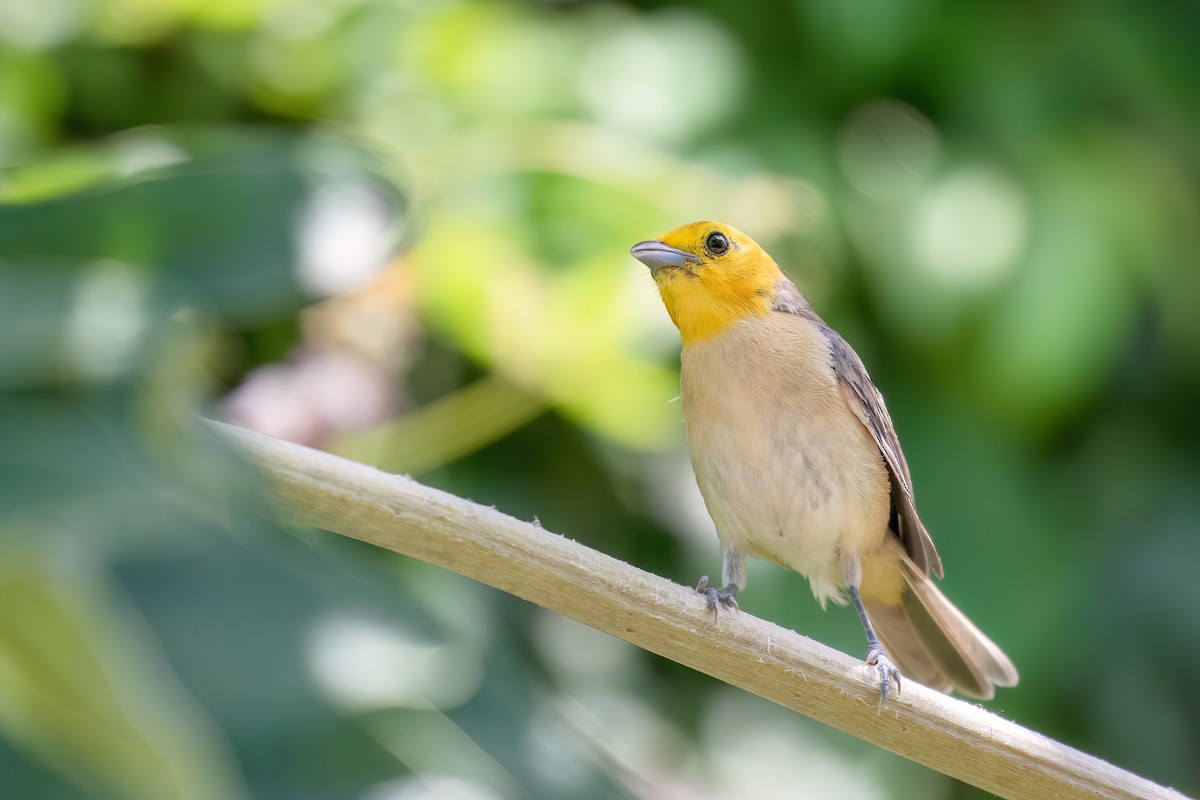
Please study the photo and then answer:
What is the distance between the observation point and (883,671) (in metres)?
→ 2.12

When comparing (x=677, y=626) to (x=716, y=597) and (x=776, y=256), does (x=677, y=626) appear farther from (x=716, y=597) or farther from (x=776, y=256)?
(x=776, y=256)

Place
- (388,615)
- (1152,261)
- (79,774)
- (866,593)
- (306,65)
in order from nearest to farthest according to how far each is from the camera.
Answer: (79,774)
(388,615)
(866,593)
(306,65)
(1152,261)

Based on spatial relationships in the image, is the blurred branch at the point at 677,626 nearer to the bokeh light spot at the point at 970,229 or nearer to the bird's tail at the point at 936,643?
the bird's tail at the point at 936,643

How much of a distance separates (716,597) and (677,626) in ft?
1.82

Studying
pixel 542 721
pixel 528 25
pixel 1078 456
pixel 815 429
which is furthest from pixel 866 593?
pixel 542 721

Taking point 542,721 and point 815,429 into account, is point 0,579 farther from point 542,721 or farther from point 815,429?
point 815,429

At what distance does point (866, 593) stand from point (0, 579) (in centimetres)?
296

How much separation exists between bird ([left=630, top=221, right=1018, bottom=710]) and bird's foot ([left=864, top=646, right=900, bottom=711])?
362 millimetres

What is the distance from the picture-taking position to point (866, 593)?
3221 mm

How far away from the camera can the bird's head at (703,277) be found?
9.73ft

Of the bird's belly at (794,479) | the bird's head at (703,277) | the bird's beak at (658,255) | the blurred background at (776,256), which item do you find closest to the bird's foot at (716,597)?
the bird's belly at (794,479)

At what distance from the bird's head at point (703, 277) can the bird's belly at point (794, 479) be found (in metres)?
0.27

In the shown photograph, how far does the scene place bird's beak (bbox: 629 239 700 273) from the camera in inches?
114

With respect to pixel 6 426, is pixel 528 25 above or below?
below
